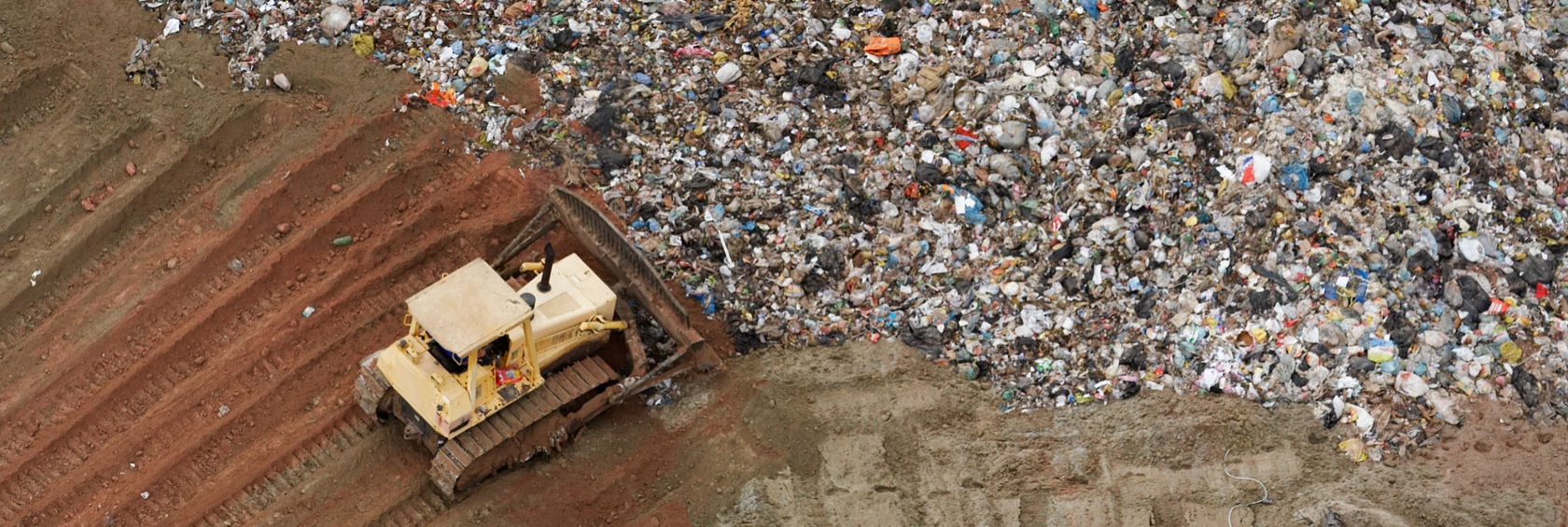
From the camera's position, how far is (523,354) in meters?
7.43

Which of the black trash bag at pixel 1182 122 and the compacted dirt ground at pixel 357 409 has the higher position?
the black trash bag at pixel 1182 122

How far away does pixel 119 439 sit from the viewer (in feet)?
26.2

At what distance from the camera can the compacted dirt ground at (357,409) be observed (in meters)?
7.48

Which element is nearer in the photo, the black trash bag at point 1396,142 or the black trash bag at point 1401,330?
the black trash bag at point 1401,330

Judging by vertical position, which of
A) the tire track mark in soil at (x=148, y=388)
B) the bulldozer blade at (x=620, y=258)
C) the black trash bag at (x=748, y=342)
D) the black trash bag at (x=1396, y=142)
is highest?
the black trash bag at (x=1396, y=142)

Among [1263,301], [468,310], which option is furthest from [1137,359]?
[468,310]

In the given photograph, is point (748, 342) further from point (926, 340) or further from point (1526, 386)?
point (1526, 386)

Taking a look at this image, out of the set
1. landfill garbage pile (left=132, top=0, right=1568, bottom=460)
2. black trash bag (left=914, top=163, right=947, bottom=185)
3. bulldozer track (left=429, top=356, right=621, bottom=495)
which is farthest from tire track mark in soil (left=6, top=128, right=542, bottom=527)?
black trash bag (left=914, top=163, right=947, bottom=185)

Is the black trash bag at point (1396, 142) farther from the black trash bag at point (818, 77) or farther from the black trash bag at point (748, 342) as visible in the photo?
the black trash bag at point (748, 342)

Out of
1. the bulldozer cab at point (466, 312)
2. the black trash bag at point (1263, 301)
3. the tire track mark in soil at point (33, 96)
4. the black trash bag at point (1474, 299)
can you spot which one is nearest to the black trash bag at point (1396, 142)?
the black trash bag at point (1474, 299)

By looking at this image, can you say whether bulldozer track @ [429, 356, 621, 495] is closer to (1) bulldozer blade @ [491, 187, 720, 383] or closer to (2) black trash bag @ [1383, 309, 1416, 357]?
(1) bulldozer blade @ [491, 187, 720, 383]

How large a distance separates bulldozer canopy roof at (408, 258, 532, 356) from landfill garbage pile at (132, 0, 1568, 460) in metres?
1.73

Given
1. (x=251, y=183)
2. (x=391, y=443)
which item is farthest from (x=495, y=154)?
(x=391, y=443)

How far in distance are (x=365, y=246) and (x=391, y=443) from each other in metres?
1.62
